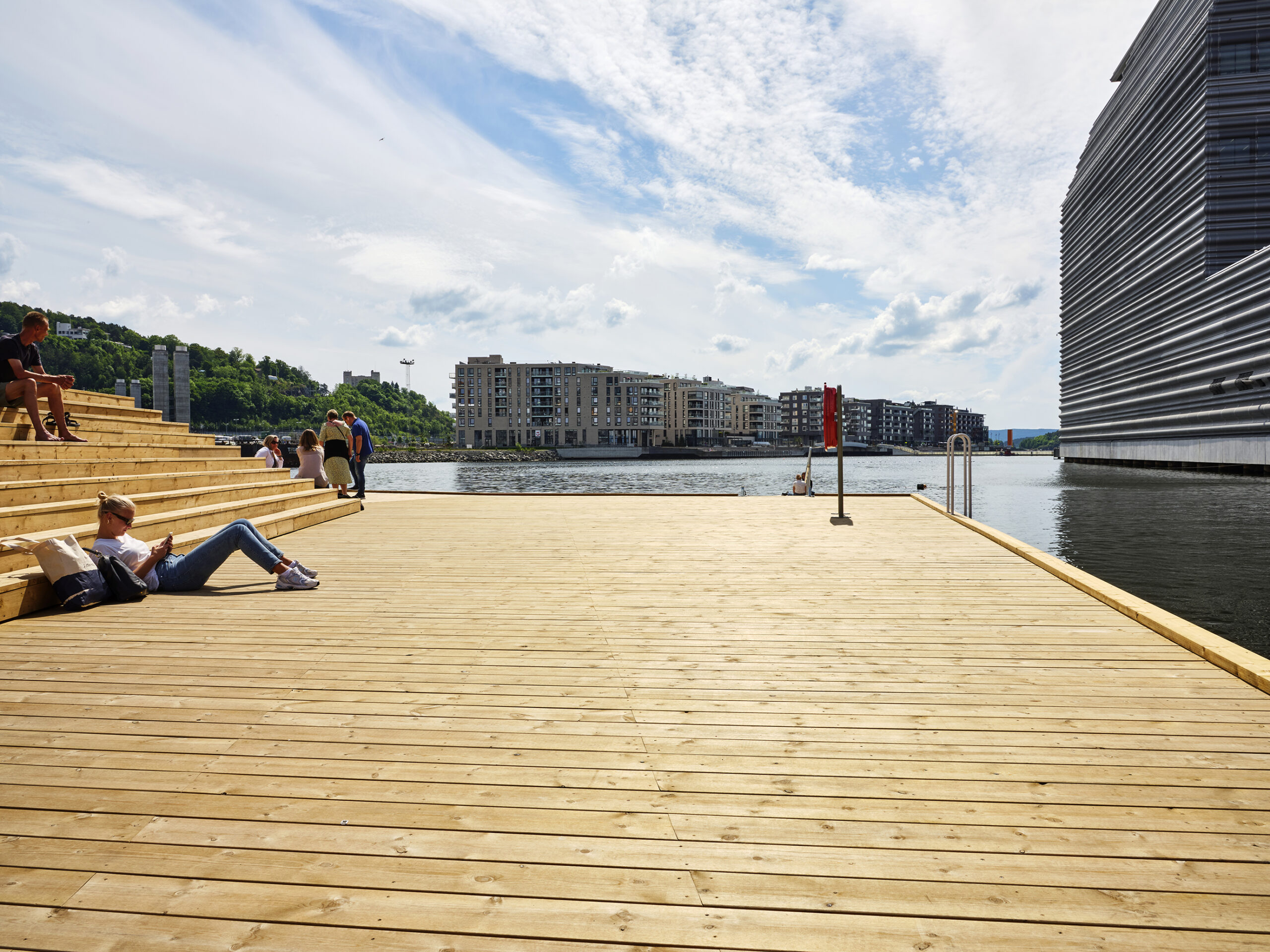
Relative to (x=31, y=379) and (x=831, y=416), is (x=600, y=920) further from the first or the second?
(x=831, y=416)

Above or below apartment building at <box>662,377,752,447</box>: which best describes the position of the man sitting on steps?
below

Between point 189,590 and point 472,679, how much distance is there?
3.95m

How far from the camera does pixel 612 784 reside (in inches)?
118

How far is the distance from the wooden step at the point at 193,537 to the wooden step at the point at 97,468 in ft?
3.86

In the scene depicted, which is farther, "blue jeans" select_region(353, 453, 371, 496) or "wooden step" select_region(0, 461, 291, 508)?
"blue jeans" select_region(353, 453, 371, 496)

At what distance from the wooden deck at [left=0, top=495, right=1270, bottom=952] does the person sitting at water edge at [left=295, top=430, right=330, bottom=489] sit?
348 inches

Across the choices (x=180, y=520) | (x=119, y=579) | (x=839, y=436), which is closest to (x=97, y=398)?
(x=180, y=520)

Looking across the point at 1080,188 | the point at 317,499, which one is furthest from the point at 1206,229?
the point at 317,499

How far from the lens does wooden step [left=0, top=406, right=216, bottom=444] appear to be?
362 inches

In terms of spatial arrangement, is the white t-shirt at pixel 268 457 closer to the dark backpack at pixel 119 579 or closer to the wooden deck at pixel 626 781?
the dark backpack at pixel 119 579

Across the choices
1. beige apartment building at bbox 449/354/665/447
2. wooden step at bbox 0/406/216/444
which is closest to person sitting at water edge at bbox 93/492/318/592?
wooden step at bbox 0/406/216/444

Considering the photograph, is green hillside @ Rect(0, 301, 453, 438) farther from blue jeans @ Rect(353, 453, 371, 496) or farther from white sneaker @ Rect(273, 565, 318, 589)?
white sneaker @ Rect(273, 565, 318, 589)

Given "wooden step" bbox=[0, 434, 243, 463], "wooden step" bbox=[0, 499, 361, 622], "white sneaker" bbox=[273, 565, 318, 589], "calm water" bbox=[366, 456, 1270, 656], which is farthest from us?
"calm water" bbox=[366, 456, 1270, 656]

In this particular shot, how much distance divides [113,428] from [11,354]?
2.93m
